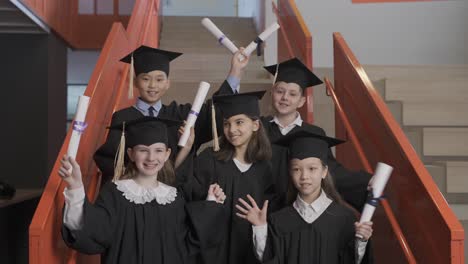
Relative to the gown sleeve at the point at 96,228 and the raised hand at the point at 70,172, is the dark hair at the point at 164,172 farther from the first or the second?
the raised hand at the point at 70,172

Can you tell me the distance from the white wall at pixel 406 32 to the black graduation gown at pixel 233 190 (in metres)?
5.34

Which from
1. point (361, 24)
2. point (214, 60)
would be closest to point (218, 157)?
point (214, 60)

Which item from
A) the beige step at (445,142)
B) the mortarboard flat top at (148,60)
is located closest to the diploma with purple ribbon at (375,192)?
the mortarboard flat top at (148,60)

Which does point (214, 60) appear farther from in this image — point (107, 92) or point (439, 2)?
point (107, 92)

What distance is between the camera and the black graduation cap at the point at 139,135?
11.4 ft

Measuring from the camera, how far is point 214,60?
859 cm

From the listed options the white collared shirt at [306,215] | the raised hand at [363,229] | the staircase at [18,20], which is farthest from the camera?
the staircase at [18,20]

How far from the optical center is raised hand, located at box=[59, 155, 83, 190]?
2998 mm

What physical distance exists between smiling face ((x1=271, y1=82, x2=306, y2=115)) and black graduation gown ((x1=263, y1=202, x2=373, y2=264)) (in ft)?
3.37

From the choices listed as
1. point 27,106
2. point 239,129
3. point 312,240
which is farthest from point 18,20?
point 312,240

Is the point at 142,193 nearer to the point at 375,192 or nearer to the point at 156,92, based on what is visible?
the point at 156,92

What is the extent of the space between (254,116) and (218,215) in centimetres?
75

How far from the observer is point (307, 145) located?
3580mm

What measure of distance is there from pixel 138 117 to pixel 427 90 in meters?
3.42
